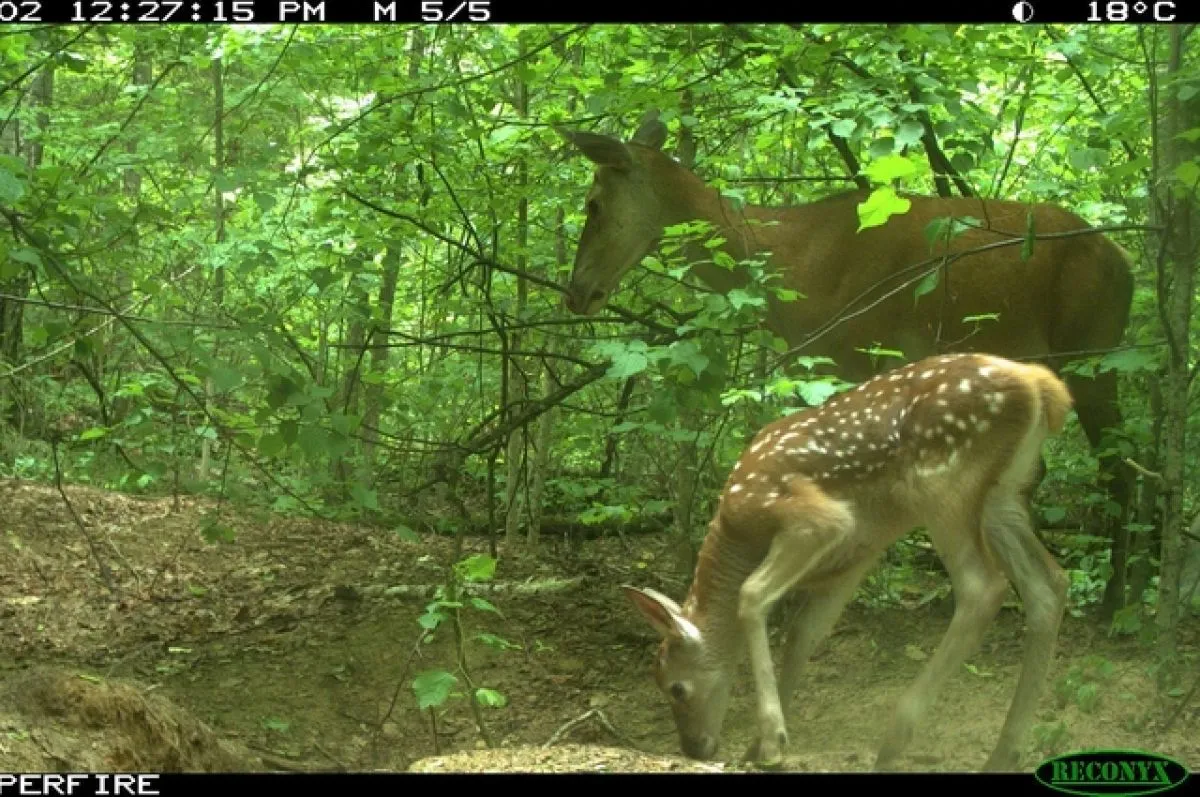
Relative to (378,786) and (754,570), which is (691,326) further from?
(378,786)

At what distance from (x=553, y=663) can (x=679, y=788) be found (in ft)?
9.95

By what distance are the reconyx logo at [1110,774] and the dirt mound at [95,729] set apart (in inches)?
132

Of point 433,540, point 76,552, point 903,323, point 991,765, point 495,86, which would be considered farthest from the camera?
point 433,540

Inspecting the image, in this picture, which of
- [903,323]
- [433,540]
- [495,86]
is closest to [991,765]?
[903,323]

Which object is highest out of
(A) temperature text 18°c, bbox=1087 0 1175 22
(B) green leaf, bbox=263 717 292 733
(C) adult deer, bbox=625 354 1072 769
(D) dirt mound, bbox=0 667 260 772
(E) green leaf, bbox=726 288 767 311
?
(A) temperature text 18°c, bbox=1087 0 1175 22

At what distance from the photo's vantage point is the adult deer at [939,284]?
7.02 metres

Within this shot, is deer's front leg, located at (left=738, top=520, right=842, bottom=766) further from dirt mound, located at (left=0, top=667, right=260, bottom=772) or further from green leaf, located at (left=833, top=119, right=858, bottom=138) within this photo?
dirt mound, located at (left=0, top=667, right=260, bottom=772)

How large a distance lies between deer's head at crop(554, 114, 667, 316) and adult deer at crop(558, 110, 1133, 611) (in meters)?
0.02

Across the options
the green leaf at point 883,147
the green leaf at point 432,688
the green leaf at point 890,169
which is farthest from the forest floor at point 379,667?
the green leaf at point 883,147

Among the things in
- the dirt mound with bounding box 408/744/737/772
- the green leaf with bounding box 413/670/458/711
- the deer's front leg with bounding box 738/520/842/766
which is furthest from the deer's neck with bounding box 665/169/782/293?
the dirt mound with bounding box 408/744/737/772

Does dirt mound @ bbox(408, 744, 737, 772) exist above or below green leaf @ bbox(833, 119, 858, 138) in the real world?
below

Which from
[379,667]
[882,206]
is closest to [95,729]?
[379,667]

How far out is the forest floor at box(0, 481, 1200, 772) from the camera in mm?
5434

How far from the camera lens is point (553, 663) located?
7422 millimetres
